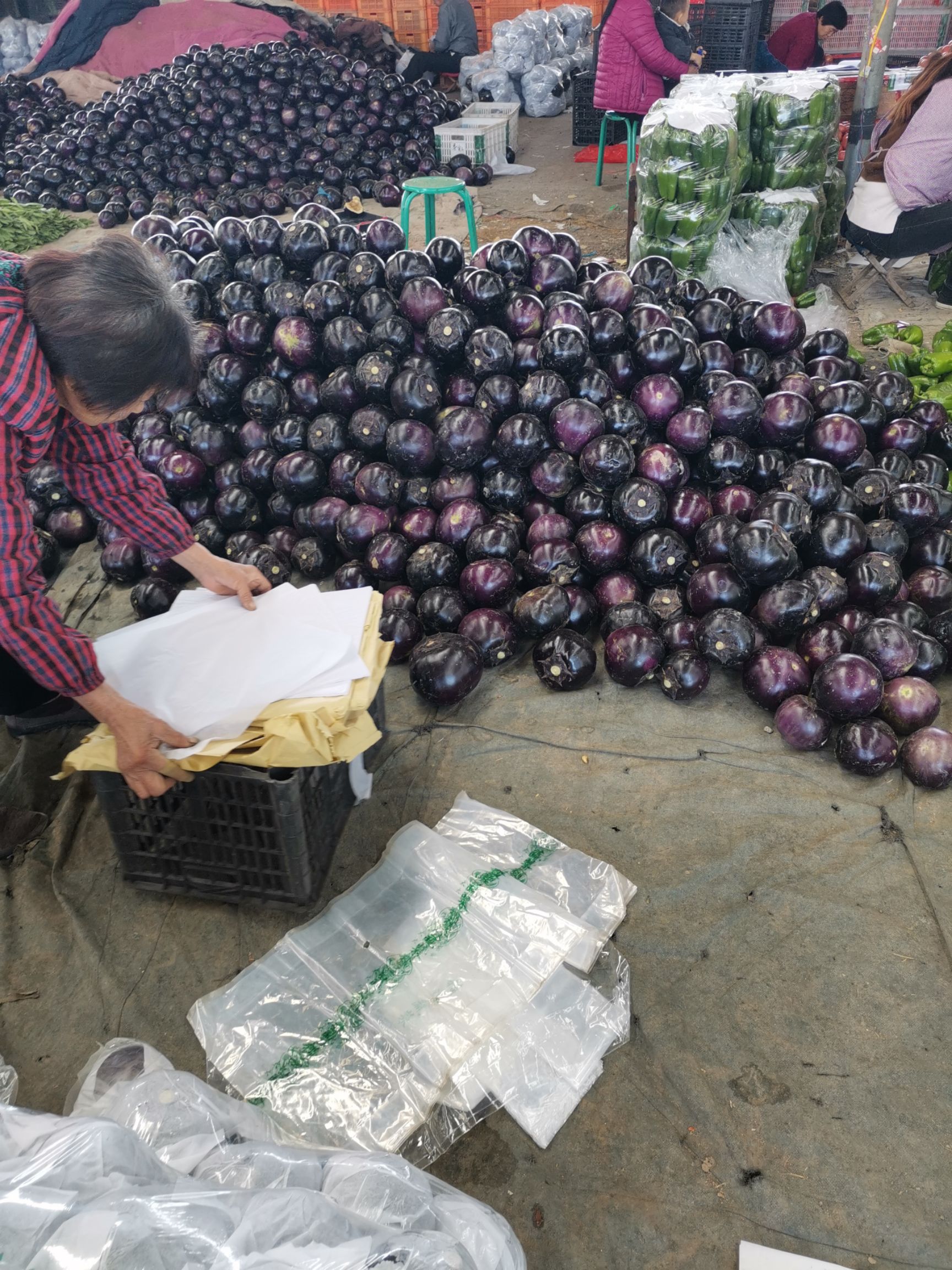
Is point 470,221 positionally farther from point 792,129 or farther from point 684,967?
point 684,967

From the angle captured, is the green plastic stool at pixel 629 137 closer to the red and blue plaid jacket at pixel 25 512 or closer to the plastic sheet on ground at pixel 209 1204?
the red and blue plaid jacket at pixel 25 512

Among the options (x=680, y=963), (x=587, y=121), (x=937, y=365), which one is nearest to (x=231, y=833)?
(x=680, y=963)

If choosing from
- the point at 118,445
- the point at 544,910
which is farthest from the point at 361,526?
the point at 544,910

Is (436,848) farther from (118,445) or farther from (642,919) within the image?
(118,445)

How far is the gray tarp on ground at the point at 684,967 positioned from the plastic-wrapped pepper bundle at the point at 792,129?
437cm

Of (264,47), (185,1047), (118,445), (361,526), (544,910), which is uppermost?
(264,47)

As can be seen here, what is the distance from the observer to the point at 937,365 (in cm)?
438

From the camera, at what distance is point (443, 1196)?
123 centimetres

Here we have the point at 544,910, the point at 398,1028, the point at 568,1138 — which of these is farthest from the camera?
the point at 544,910

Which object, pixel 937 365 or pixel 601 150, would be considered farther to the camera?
pixel 601 150

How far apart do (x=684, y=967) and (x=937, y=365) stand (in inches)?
148

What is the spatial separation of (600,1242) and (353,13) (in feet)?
49.4

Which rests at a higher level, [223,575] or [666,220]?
[666,220]

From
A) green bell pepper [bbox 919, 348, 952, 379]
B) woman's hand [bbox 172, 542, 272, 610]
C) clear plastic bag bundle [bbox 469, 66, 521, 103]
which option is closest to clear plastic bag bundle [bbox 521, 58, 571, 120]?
clear plastic bag bundle [bbox 469, 66, 521, 103]
